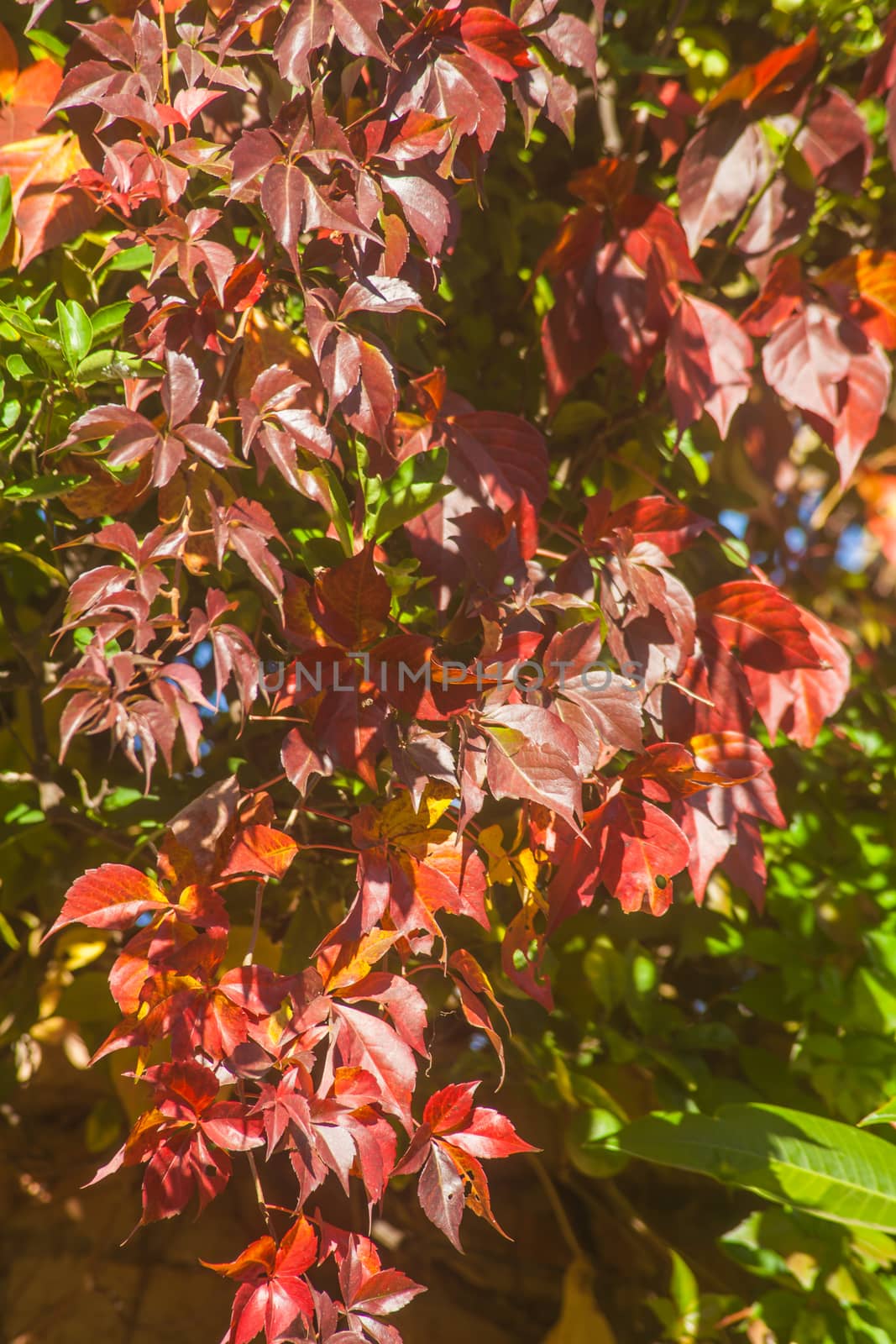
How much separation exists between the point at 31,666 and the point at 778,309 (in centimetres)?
76

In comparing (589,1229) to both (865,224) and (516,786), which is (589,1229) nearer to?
(516,786)

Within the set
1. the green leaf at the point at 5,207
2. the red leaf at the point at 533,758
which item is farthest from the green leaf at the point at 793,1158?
the green leaf at the point at 5,207

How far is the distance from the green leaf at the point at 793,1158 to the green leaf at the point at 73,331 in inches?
31.9

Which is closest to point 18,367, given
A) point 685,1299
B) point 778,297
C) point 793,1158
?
point 778,297

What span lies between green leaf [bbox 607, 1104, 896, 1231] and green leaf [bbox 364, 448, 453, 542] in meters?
0.60

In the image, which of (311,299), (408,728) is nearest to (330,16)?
(311,299)

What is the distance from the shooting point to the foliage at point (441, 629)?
618 millimetres

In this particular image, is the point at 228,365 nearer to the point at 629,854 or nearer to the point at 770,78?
the point at 629,854

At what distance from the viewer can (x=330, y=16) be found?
60cm

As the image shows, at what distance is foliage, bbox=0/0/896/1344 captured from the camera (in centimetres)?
62

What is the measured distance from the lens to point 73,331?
707 millimetres

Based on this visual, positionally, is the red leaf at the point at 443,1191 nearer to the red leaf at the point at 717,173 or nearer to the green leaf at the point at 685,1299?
the green leaf at the point at 685,1299

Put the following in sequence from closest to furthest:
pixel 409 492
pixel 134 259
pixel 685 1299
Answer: pixel 409 492 < pixel 134 259 < pixel 685 1299

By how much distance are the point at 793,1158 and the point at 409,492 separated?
26.5 inches
